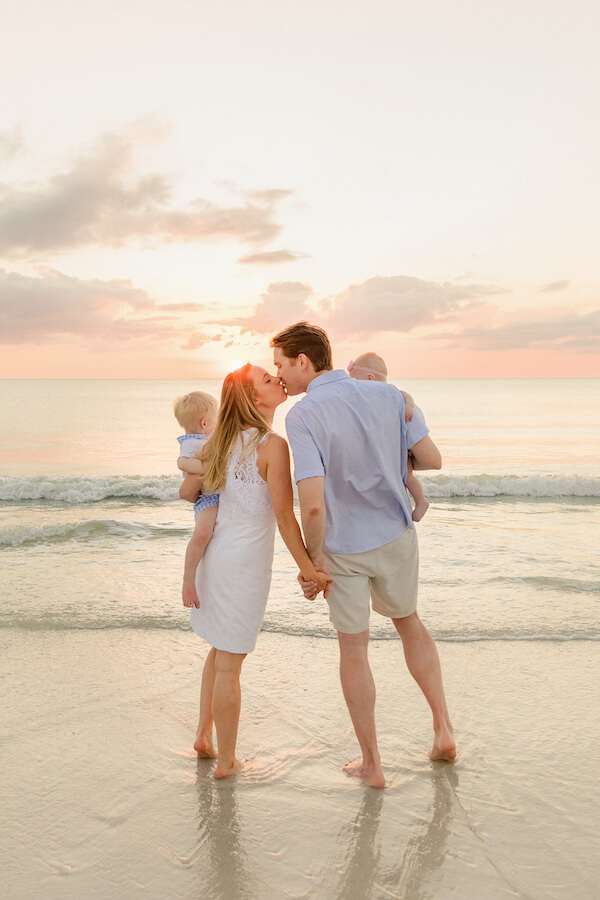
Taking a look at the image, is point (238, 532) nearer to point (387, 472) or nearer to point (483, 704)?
point (387, 472)

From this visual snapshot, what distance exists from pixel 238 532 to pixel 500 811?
162 cm

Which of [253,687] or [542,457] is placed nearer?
[253,687]

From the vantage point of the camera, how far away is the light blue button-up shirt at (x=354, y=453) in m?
2.83

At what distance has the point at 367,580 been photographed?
3.04m

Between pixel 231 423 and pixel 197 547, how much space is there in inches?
23.9

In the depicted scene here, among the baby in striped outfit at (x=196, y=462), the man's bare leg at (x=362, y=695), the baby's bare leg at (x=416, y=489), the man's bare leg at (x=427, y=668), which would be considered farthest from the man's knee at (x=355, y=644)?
the baby in striped outfit at (x=196, y=462)

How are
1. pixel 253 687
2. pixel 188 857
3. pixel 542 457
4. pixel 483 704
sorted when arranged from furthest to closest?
1. pixel 542 457
2. pixel 253 687
3. pixel 483 704
4. pixel 188 857

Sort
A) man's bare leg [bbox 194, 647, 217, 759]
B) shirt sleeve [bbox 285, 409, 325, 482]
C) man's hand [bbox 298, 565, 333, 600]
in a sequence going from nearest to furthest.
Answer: shirt sleeve [bbox 285, 409, 325, 482]
man's hand [bbox 298, 565, 333, 600]
man's bare leg [bbox 194, 647, 217, 759]

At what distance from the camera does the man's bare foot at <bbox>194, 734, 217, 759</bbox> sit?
3301mm

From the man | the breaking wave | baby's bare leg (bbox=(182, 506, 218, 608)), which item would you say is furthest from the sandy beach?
the breaking wave

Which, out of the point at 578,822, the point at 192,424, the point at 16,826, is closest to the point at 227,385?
the point at 192,424

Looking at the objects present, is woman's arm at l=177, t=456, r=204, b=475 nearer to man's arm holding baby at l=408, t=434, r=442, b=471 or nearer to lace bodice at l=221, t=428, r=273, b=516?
lace bodice at l=221, t=428, r=273, b=516

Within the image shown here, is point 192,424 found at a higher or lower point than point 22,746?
higher

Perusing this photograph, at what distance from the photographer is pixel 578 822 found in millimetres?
2762
